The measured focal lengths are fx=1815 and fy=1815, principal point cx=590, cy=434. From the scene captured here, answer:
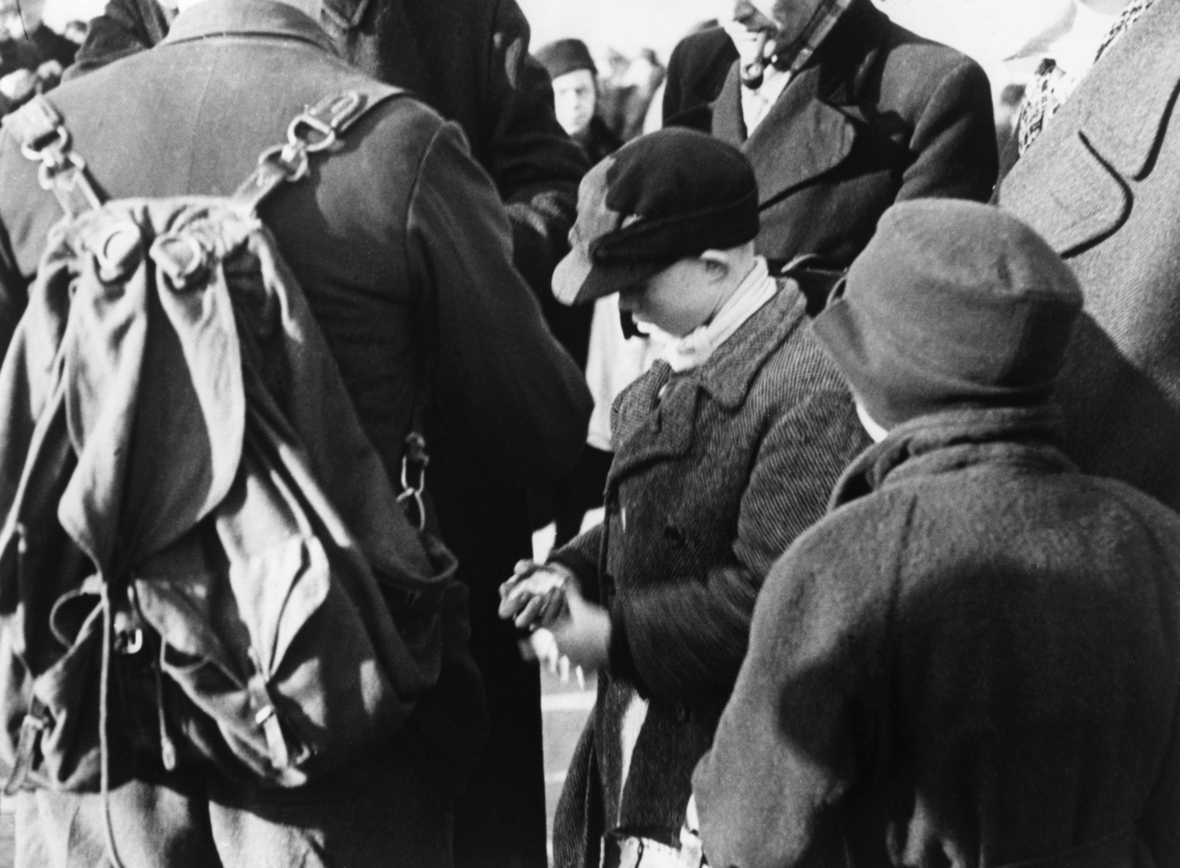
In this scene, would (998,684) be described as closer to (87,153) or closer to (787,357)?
(787,357)

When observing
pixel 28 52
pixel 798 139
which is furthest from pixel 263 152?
pixel 28 52

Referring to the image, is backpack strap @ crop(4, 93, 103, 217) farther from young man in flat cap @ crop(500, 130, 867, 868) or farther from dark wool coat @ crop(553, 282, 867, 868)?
dark wool coat @ crop(553, 282, 867, 868)

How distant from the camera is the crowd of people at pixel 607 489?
192 centimetres

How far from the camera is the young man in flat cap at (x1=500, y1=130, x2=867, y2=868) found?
2.45 m

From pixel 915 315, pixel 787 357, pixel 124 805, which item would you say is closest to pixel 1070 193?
pixel 787 357

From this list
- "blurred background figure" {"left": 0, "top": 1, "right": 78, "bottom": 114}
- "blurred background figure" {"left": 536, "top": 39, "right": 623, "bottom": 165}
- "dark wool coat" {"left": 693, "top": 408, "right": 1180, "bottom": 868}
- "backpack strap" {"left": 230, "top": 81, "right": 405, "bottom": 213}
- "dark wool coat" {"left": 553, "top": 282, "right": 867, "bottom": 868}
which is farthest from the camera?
"blurred background figure" {"left": 536, "top": 39, "right": 623, "bottom": 165}

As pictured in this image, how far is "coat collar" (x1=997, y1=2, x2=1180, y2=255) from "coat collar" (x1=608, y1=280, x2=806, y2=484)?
0.39 metres

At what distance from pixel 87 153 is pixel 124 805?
846 mm

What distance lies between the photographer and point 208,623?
223 centimetres

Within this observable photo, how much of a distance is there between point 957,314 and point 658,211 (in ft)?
2.32

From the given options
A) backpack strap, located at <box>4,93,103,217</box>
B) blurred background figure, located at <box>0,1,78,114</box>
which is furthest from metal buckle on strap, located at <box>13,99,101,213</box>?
blurred background figure, located at <box>0,1,78,114</box>

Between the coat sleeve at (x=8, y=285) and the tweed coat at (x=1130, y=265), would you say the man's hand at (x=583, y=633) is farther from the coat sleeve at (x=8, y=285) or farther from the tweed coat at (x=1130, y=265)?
the coat sleeve at (x=8, y=285)

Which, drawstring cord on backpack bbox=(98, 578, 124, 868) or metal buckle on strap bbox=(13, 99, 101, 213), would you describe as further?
metal buckle on strap bbox=(13, 99, 101, 213)

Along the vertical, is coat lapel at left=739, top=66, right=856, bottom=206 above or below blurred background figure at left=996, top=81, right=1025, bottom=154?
above
